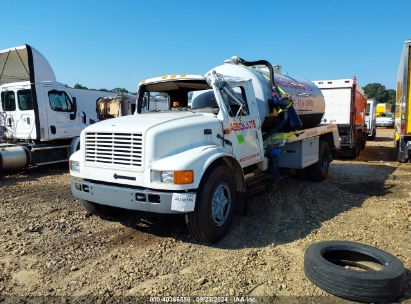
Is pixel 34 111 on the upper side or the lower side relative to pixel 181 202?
upper

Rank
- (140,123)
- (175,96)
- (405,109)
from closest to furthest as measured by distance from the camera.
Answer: (140,123)
(175,96)
(405,109)

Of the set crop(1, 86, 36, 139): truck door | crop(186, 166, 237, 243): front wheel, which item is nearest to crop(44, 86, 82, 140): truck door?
crop(1, 86, 36, 139): truck door

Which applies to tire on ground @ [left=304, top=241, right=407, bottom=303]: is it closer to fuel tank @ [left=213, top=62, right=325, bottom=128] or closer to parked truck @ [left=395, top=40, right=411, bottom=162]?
fuel tank @ [left=213, top=62, right=325, bottom=128]

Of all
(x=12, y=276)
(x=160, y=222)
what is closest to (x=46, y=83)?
(x=160, y=222)

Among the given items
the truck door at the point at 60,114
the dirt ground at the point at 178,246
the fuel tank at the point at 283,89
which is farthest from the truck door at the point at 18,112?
the fuel tank at the point at 283,89

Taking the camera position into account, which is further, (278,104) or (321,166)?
(321,166)

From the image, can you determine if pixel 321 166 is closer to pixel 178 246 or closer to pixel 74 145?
pixel 178 246

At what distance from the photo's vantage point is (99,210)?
562cm

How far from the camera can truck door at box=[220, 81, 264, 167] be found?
5.57 metres

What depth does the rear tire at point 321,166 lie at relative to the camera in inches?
338

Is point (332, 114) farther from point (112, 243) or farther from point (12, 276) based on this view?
point (12, 276)

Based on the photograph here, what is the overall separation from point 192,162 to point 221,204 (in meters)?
0.89

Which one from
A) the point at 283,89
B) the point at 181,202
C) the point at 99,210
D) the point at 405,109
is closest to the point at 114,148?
the point at 181,202

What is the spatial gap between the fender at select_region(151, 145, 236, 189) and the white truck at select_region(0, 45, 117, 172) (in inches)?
287
